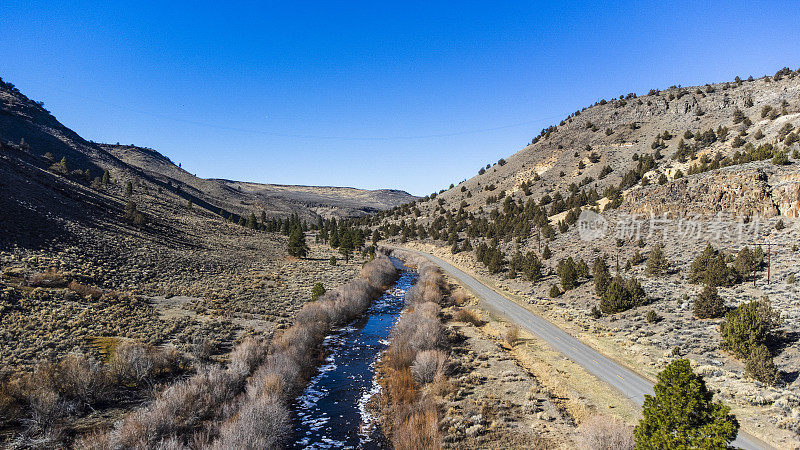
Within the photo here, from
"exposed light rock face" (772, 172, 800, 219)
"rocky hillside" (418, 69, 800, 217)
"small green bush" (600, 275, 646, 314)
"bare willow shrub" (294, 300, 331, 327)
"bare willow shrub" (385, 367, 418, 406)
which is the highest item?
"rocky hillside" (418, 69, 800, 217)

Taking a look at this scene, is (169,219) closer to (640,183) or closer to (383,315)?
(383,315)

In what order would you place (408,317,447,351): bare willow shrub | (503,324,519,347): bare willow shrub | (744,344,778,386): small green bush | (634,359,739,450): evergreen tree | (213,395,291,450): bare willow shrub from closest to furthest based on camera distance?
(634,359,739,450): evergreen tree → (213,395,291,450): bare willow shrub → (744,344,778,386): small green bush → (408,317,447,351): bare willow shrub → (503,324,519,347): bare willow shrub

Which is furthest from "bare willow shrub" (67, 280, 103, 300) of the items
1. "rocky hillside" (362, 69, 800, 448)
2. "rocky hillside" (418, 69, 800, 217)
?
"rocky hillside" (418, 69, 800, 217)

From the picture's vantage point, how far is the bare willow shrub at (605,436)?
1449 centimetres

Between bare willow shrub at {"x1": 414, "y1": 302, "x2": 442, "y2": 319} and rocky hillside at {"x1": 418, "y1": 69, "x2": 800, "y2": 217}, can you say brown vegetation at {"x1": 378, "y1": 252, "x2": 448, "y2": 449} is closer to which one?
bare willow shrub at {"x1": 414, "y1": 302, "x2": 442, "y2": 319}

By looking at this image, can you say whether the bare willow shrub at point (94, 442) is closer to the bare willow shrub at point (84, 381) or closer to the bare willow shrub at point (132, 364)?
the bare willow shrub at point (84, 381)

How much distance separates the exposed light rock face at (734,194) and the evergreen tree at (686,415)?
38.1 metres

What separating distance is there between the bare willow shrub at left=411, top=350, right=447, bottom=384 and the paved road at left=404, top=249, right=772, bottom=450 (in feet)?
33.9

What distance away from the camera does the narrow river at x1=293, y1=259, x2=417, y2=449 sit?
1772cm

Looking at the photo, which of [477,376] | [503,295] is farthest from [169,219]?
[477,376]

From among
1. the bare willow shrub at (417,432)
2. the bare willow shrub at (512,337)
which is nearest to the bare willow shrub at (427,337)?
the bare willow shrub at (512,337)

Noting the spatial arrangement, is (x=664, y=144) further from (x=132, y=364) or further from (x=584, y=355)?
(x=132, y=364)

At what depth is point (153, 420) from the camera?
50.4ft

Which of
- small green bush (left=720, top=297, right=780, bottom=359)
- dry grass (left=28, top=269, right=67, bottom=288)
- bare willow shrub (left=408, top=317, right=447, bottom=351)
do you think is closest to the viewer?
small green bush (left=720, top=297, right=780, bottom=359)
